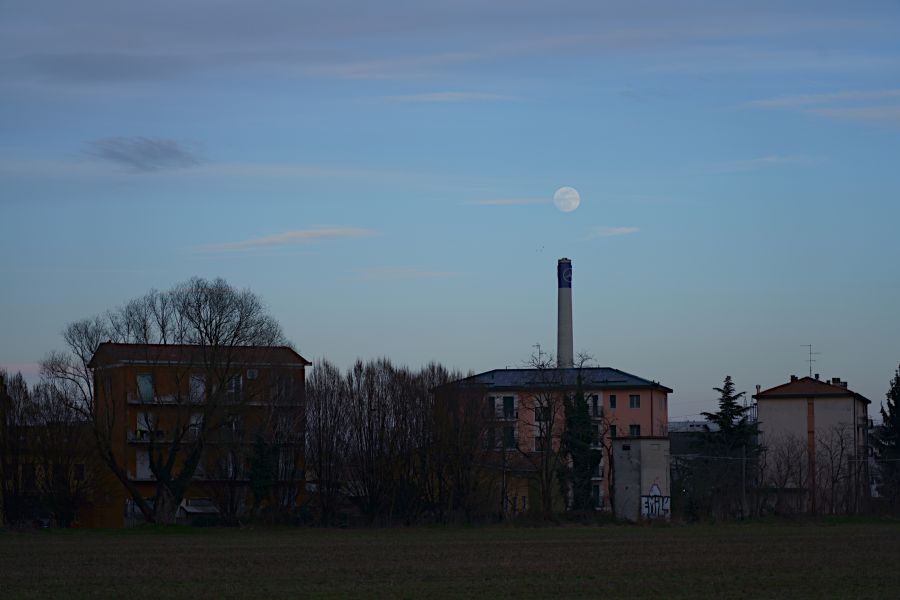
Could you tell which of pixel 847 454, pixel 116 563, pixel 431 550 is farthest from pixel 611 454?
pixel 116 563

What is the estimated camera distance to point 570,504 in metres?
73.6

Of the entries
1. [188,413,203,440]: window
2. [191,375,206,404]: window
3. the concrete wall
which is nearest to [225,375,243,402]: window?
[191,375,206,404]: window

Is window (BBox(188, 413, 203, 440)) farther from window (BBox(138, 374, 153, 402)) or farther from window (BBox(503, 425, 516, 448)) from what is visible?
window (BBox(503, 425, 516, 448))

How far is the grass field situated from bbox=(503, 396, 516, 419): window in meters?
21.8

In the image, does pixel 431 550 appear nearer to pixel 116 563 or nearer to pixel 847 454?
pixel 116 563

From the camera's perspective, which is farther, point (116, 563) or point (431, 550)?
point (431, 550)

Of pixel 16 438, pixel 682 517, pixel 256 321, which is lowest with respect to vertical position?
pixel 682 517

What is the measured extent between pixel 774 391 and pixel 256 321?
4563 cm

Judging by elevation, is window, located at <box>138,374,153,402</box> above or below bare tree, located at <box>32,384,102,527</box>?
above

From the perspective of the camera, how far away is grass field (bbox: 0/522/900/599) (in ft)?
86.5

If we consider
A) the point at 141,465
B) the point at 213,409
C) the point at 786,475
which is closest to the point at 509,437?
the point at 786,475

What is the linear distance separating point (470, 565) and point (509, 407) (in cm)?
5395

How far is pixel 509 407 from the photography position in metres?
87.8

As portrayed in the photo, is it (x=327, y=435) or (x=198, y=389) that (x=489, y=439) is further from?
(x=198, y=389)
